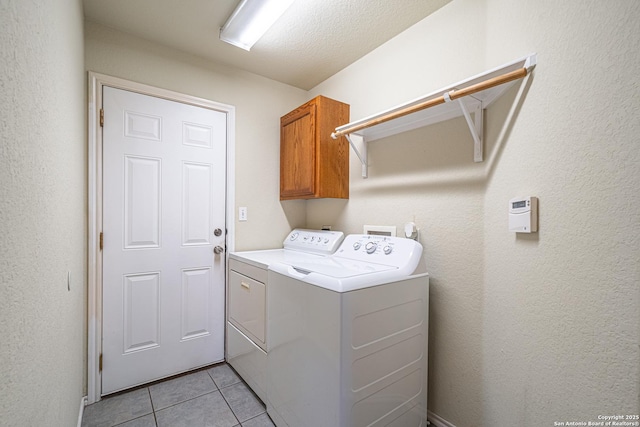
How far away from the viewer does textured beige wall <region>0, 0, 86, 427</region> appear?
503 millimetres

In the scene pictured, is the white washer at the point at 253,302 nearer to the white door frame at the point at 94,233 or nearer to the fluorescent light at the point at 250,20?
the white door frame at the point at 94,233

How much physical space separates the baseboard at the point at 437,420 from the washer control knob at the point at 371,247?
3.32ft

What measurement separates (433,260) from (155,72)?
2.33m

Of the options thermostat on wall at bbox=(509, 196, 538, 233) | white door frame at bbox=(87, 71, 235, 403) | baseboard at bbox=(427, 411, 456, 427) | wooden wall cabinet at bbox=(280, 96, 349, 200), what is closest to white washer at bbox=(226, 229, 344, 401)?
wooden wall cabinet at bbox=(280, 96, 349, 200)

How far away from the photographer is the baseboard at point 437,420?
1530 mm

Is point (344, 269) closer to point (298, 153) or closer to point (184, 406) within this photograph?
point (298, 153)

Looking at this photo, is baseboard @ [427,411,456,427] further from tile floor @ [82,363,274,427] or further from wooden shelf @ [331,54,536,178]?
wooden shelf @ [331,54,536,178]

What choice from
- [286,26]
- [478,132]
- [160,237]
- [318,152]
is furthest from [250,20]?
[160,237]

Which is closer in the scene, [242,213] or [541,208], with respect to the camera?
[541,208]

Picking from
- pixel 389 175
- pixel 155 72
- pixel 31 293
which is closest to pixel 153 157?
pixel 155 72

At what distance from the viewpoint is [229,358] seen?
2193 millimetres

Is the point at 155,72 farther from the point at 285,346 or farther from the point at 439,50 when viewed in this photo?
the point at 285,346

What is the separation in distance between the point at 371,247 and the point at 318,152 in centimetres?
86

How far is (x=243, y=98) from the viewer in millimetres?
2375
